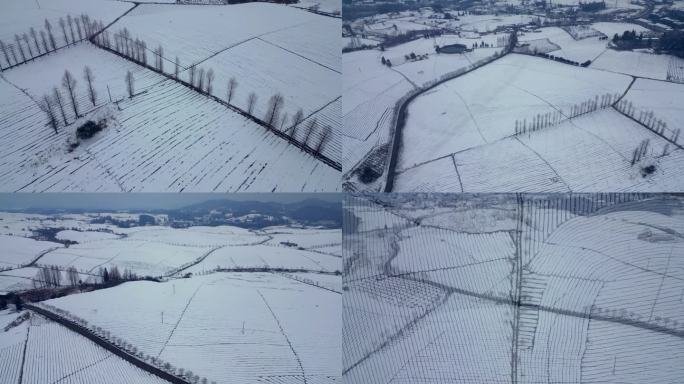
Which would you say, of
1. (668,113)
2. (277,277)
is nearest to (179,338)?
(277,277)

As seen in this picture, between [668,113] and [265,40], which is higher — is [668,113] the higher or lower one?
the lower one

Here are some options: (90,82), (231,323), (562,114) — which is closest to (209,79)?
(90,82)

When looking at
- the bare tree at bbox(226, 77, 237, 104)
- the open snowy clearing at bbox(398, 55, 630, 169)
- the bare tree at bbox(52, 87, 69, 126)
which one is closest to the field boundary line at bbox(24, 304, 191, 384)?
the bare tree at bbox(52, 87, 69, 126)

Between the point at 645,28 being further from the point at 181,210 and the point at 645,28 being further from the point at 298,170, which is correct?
the point at 181,210

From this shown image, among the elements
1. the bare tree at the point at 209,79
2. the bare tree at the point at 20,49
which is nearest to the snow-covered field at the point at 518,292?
the bare tree at the point at 209,79

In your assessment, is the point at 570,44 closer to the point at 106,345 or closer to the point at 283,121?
the point at 283,121
